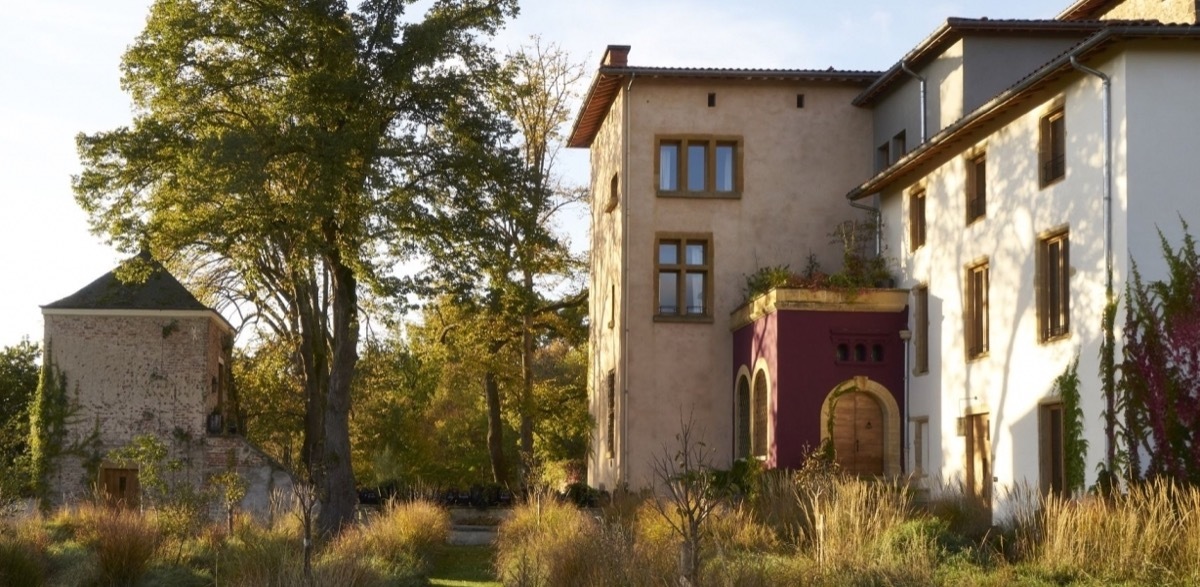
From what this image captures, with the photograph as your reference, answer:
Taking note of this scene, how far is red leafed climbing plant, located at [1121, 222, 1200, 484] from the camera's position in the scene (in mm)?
18594

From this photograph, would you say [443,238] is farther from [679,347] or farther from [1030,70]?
[1030,70]

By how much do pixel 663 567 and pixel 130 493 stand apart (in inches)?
1048

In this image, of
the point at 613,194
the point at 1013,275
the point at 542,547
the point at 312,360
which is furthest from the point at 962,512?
the point at 312,360

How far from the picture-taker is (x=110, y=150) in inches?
1208

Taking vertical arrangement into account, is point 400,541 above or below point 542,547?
below

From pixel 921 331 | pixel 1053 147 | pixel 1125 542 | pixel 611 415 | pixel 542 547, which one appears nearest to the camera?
pixel 1125 542

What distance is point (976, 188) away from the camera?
80.7ft

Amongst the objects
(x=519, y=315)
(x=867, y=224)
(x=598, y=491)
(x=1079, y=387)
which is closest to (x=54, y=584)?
(x=1079, y=387)

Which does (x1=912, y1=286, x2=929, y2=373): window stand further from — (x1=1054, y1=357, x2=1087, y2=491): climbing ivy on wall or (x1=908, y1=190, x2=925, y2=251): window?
(x1=1054, y1=357, x2=1087, y2=491): climbing ivy on wall

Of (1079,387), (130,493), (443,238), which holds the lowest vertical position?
(130,493)

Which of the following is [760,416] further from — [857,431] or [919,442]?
[919,442]

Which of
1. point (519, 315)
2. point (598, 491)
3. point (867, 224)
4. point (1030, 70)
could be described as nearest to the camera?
point (1030, 70)

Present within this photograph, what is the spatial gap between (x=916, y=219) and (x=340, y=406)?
37.7 feet

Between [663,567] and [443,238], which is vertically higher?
[443,238]
